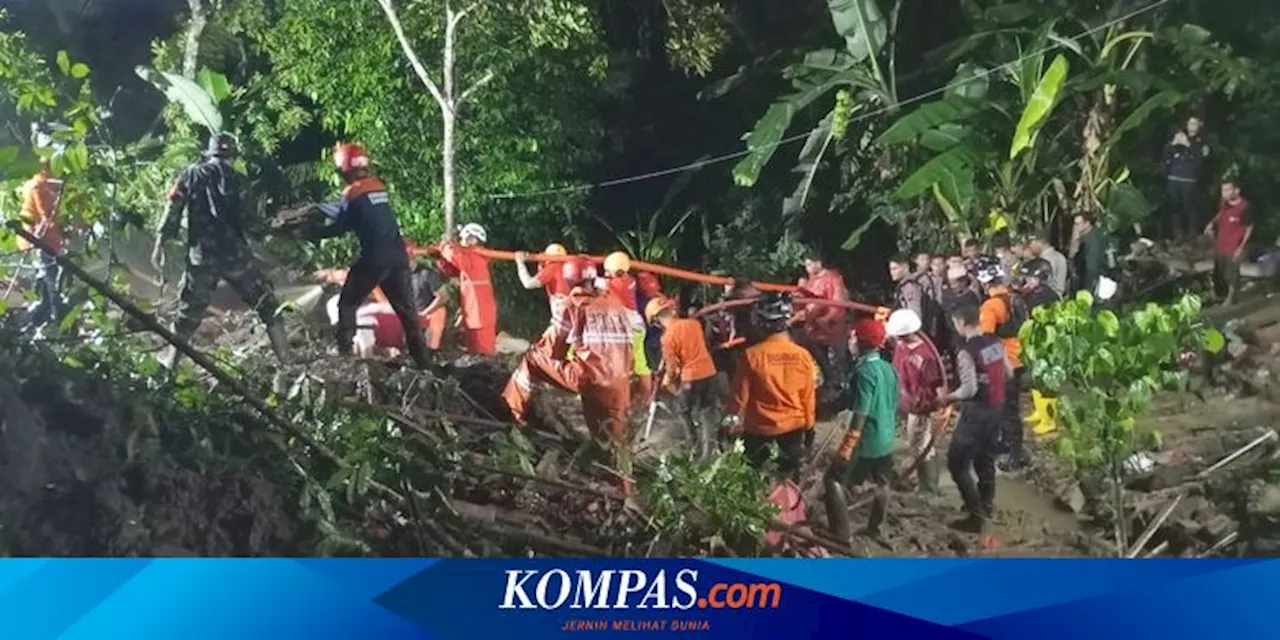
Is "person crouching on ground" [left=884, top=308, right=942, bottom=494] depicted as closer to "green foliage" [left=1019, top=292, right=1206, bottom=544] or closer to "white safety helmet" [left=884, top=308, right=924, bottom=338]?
"white safety helmet" [left=884, top=308, right=924, bottom=338]

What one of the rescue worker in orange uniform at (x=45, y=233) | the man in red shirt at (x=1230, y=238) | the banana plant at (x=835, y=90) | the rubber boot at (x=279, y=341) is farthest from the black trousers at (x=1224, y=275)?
Answer: the rescue worker in orange uniform at (x=45, y=233)

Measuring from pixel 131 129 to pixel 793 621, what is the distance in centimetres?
133

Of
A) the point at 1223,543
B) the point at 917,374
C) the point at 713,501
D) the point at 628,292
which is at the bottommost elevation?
the point at 1223,543

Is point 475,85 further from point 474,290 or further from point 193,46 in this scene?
point 193,46

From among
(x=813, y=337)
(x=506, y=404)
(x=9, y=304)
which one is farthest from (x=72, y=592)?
(x=813, y=337)

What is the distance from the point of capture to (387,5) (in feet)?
6.66

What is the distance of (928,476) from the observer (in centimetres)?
199

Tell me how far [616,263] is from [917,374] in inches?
20.2

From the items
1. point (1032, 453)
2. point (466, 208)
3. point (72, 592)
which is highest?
point (466, 208)

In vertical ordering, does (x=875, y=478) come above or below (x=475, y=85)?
below

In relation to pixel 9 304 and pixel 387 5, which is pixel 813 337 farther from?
pixel 9 304

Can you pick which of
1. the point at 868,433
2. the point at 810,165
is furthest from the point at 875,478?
the point at 810,165

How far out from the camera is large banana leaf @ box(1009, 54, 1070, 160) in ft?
6.49

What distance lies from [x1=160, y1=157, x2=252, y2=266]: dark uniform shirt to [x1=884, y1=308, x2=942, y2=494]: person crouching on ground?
106 centimetres
